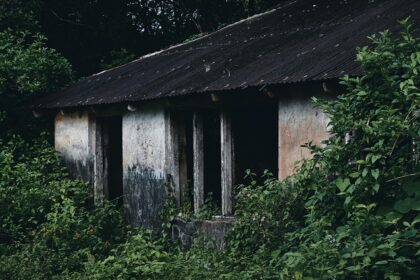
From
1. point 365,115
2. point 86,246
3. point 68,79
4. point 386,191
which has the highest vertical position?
point 68,79

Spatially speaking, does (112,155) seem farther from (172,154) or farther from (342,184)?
(342,184)

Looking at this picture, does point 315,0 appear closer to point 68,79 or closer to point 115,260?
point 68,79

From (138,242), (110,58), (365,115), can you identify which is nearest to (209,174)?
(138,242)

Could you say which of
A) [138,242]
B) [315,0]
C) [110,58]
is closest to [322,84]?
[138,242]

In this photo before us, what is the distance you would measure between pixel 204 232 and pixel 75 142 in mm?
4697

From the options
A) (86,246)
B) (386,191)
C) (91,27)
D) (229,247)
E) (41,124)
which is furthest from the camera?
(91,27)

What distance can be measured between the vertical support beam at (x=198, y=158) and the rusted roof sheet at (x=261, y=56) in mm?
634

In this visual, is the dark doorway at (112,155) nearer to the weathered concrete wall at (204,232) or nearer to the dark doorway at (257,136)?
the dark doorway at (257,136)

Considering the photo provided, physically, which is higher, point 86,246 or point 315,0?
point 315,0

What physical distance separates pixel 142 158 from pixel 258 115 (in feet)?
6.73

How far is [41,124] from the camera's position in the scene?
1557 cm

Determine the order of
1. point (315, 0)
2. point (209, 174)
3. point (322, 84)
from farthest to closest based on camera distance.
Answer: point (315, 0) → point (209, 174) → point (322, 84)

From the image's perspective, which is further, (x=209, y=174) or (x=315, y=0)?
(x=315, y=0)

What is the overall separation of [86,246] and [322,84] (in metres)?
4.70
